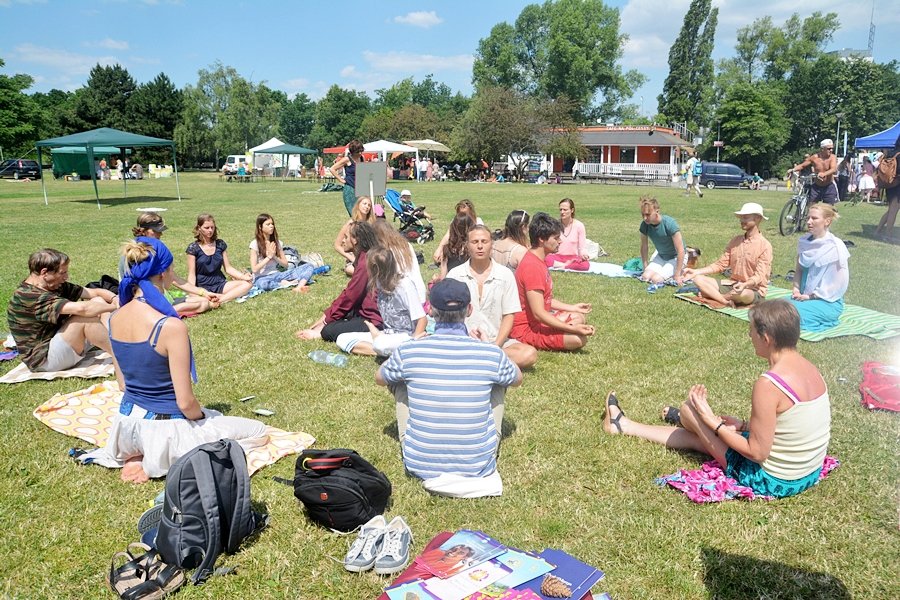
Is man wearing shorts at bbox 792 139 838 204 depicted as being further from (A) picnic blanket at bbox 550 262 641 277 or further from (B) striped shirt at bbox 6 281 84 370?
(B) striped shirt at bbox 6 281 84 370

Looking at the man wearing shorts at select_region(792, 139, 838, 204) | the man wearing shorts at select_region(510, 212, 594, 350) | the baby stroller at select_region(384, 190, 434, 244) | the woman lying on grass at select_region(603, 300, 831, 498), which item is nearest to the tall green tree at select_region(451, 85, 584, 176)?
the baby stroller at select_region(384, 190, 434, 244)

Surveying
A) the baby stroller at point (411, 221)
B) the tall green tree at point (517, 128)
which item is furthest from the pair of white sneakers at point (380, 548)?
the tall green tree at point (517, 128)

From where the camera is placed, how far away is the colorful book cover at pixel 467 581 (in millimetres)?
2570

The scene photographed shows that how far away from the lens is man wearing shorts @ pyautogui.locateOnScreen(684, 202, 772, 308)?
7980mm

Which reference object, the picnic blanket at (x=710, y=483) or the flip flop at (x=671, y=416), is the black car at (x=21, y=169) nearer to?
the flip flop at (x=671, y=416)

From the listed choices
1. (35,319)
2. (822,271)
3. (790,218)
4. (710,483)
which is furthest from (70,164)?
(710,483)

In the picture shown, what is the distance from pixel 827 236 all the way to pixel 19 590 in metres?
7.77

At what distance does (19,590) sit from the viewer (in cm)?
303

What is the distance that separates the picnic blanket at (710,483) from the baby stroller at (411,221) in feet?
34.7

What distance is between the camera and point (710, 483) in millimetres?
3758

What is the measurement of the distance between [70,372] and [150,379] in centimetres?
268

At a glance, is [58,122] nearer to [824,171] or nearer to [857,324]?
[824,171]

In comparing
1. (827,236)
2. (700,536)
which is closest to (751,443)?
(700,536)

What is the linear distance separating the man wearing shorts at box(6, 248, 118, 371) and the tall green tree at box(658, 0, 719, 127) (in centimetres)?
7718
